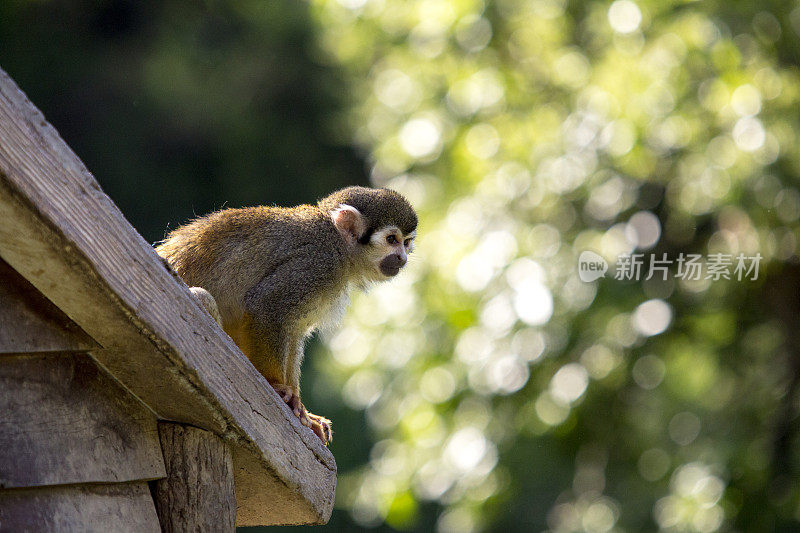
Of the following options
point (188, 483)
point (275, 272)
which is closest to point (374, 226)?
point (275, 272)

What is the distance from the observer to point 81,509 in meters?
1.73

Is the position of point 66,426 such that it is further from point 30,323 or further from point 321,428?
point 321,428

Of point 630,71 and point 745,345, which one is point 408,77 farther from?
point 745,345

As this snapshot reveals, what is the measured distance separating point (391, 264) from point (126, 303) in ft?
5.89

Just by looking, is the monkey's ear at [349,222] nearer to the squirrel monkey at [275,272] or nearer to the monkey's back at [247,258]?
the squirrel monkey at [275,272]

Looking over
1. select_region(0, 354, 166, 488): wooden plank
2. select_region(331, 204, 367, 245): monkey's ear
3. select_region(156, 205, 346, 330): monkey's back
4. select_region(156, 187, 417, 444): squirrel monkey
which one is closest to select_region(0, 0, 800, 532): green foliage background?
select_region(331, 204, 367, 245): monkey's ear

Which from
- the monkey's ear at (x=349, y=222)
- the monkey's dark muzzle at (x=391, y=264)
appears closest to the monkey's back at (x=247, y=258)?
the monkey's ear at (x=349, y=222)

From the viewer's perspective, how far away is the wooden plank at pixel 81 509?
1.66 meters

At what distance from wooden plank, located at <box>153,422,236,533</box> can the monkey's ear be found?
1.26 m

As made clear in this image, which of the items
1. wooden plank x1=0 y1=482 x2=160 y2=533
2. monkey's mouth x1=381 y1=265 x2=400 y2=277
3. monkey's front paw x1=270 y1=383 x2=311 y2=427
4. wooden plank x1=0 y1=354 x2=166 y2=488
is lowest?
monkey's mouth x1=381 y1=265 x2=400 y2=277

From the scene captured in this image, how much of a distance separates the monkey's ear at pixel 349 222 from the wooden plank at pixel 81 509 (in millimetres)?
1362

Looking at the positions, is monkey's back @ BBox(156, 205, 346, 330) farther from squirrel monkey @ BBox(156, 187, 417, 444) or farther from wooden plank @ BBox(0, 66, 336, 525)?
wooden plank @ BBox(0, 66, 336, 525)

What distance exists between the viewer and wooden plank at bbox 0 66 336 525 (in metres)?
1.50

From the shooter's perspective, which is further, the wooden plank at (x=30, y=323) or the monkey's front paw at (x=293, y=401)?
the monkey's front paw at (x=293, y=401)
